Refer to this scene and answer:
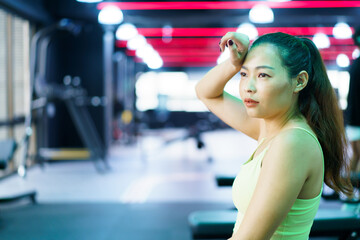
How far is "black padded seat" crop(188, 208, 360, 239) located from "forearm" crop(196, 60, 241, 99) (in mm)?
721

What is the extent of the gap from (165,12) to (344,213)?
15.5 feet

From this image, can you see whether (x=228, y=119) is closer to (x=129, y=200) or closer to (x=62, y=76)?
(x=129, y=200)

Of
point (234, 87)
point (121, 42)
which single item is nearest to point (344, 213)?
point (121, 42)

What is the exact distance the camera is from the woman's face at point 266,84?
784mm

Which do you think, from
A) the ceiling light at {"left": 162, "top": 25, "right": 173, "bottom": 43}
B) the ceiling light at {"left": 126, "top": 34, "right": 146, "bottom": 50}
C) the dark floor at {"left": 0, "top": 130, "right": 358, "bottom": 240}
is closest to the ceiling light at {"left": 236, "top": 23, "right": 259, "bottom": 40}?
the ceiling light at {"left": 162, "top": 25, "right": 173, "bottom": 43}

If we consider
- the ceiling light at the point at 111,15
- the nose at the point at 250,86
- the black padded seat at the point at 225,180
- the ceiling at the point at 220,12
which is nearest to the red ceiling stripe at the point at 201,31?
the ceiling at the point at 220,12

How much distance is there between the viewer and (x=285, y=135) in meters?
0.76

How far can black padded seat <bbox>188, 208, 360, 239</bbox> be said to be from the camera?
1.63 meters

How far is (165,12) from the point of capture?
5883mm

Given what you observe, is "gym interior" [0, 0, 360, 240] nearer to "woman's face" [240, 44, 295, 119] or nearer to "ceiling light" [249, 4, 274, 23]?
"ceiling light" [249, 4, 274, 23]

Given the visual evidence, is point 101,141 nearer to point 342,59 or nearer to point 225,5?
point 225,5

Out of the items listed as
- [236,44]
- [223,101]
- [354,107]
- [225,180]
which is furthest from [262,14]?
[236,44]

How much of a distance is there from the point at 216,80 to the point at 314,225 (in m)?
0.94

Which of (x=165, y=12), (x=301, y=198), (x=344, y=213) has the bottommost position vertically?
(x=344, y=213)
